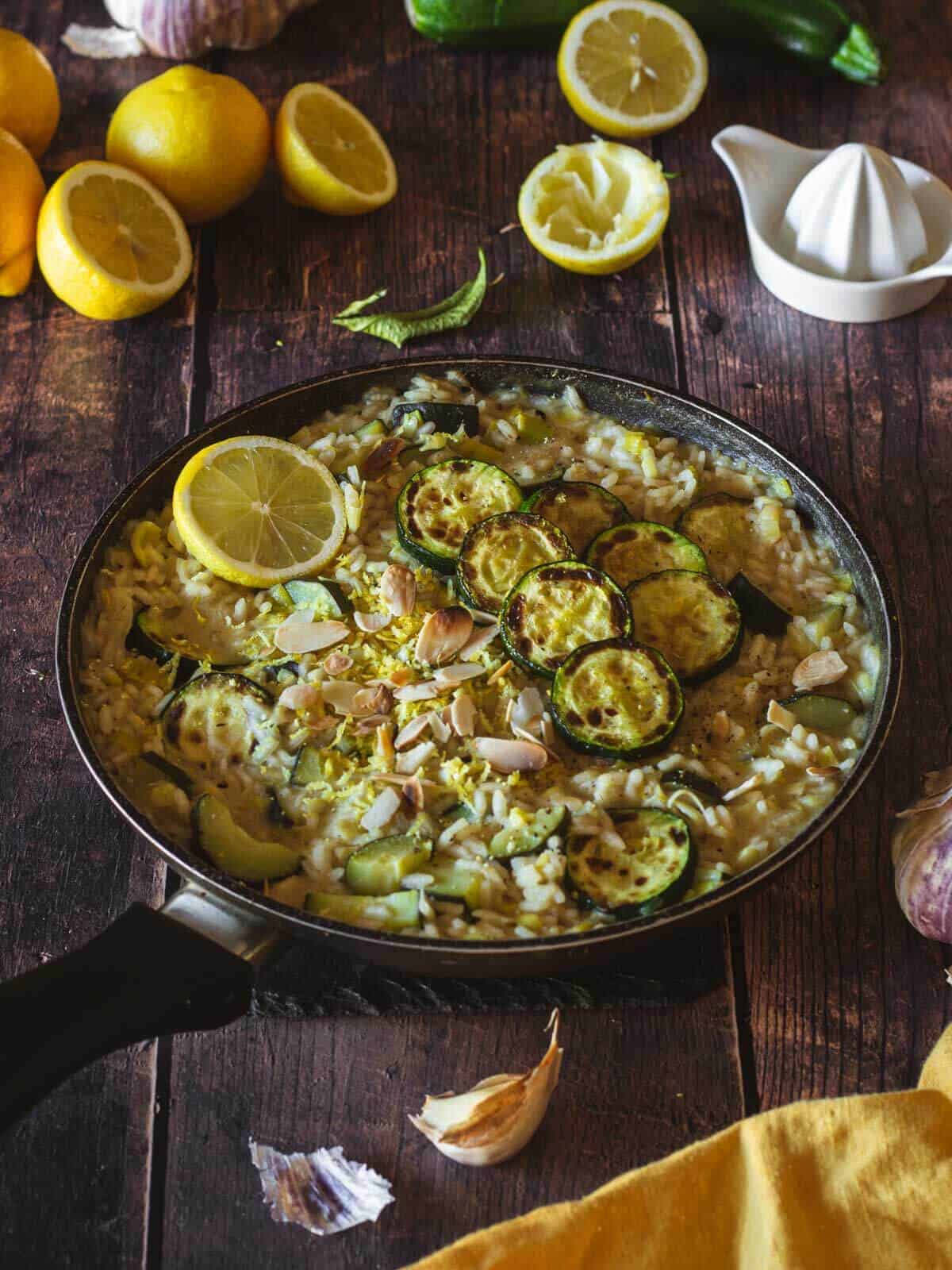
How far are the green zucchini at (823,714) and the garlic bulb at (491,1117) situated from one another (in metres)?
0.70

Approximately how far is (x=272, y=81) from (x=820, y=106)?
5.00 feet

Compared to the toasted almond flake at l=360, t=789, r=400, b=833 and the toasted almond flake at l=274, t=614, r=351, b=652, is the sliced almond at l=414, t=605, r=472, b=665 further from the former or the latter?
the toasted almond flake at l=360, t=789, r=400, b=833

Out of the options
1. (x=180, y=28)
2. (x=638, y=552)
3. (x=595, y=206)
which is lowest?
(x=638, y=552)

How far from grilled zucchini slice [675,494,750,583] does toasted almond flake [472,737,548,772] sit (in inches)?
21.9

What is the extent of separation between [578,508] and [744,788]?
66cm

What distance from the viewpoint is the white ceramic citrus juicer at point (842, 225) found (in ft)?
10.5

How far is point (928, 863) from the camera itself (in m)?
2.33

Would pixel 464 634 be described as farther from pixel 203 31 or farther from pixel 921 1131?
pixel 203 31

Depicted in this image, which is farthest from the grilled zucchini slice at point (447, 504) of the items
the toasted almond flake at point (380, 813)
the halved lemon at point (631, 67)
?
the halved lemon at point (631, 67)

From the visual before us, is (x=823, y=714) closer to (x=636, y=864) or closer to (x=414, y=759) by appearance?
(x=636, y=864)

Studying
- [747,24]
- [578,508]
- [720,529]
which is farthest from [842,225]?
[578,508]

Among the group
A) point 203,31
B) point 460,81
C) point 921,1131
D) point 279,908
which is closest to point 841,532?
point 921,1131

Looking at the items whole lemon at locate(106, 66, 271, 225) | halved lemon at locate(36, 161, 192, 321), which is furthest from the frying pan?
whole lemon at locate(106, 66, 271, 225)

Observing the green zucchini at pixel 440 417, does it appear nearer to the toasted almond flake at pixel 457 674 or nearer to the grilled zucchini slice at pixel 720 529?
the grilled zucchini slice at pixel 720 529
